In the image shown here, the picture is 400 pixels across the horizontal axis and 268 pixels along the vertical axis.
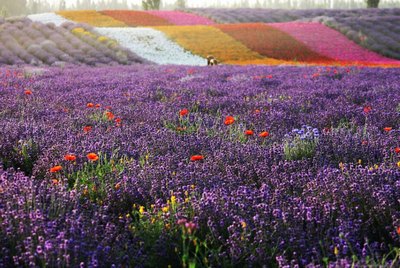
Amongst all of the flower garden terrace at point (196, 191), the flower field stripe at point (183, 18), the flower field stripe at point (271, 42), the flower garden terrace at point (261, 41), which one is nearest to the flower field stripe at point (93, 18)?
the flower garden terrace at point (261, 41)

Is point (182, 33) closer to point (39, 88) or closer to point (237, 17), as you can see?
point (237, 17)

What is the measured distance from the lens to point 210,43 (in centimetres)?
2789

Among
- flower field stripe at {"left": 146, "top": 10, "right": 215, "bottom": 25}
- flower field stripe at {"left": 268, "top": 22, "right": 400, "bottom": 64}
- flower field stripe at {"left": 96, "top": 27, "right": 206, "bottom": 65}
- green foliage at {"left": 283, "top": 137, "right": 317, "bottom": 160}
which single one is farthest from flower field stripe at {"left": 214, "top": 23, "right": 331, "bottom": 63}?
green foliage at {"left": 283, "top": 137, "right": 317, "bottom": 160}

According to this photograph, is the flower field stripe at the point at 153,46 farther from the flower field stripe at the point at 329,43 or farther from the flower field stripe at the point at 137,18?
the flower field stripe at the point at 329,43

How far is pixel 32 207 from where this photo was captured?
8.20 feet

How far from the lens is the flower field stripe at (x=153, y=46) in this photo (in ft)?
79.7

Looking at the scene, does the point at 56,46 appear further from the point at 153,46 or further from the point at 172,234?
the point at 172,234

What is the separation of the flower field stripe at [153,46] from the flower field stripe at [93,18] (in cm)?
448

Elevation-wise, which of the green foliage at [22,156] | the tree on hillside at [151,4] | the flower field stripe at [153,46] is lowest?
the flower field stripe at [153,46]

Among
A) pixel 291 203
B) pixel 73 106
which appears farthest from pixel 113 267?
pixel 73 106

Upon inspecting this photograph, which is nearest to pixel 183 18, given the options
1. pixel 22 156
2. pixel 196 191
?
pixel 22 156

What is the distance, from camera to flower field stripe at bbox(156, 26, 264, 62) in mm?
25344

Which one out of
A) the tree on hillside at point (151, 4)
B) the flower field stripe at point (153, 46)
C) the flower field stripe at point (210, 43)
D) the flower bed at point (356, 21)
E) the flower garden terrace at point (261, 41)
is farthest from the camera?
Result: the tree on hillside at point (151, 4)

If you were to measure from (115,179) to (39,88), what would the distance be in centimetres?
584
